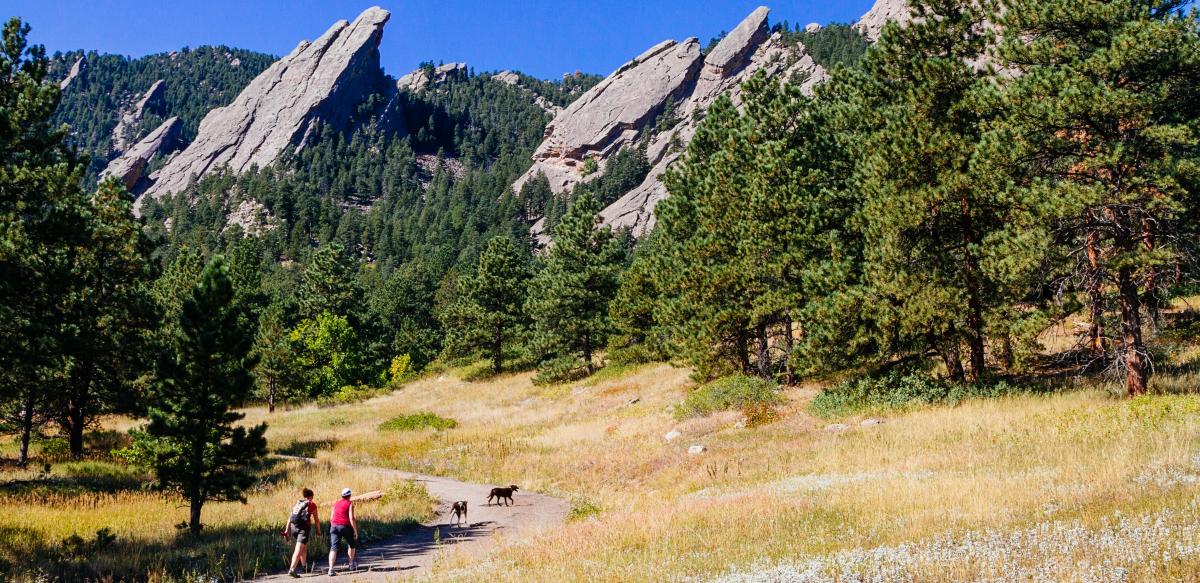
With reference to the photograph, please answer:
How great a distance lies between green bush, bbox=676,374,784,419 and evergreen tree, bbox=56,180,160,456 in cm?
2043

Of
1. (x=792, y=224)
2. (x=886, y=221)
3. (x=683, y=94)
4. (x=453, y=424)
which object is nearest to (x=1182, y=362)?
(x=886, y=221)

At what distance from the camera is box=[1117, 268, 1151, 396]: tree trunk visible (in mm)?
16422

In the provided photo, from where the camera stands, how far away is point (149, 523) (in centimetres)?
1748

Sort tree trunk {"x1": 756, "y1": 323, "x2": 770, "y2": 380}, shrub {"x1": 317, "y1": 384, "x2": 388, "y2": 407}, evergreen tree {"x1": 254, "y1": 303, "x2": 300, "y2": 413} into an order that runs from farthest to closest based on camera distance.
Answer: shrub {"x1": 317, "y1": 384, "x2": 388, "y2": 407}, evergreen tree {"x1": 254, "y1": 303, "x2": 300, "y2": 413}, tree trunk {"x1": 756, "y1": 323, "x2": 770, "y2": 380}

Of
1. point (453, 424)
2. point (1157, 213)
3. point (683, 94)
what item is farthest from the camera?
point (683, 94)

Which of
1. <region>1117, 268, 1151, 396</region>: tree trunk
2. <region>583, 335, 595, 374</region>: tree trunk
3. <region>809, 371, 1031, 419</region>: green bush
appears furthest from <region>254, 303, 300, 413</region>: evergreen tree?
<region>1117, 268, 1151, 396</region>: tree trunk

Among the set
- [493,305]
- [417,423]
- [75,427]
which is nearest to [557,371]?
[417,423]

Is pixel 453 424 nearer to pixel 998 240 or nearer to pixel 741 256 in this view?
pixel 741 256

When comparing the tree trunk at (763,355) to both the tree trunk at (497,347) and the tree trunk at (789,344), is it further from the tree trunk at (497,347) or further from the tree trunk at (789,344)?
the tree trunk at (497,347)

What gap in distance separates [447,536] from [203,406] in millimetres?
6813

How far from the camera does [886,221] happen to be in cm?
1969

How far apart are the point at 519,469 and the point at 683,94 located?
182319 mm

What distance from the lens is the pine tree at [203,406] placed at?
16.4 metres

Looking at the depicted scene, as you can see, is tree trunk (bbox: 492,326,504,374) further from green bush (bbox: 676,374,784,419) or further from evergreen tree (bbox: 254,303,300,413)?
green bush (bbox: 676,374,784,419)
